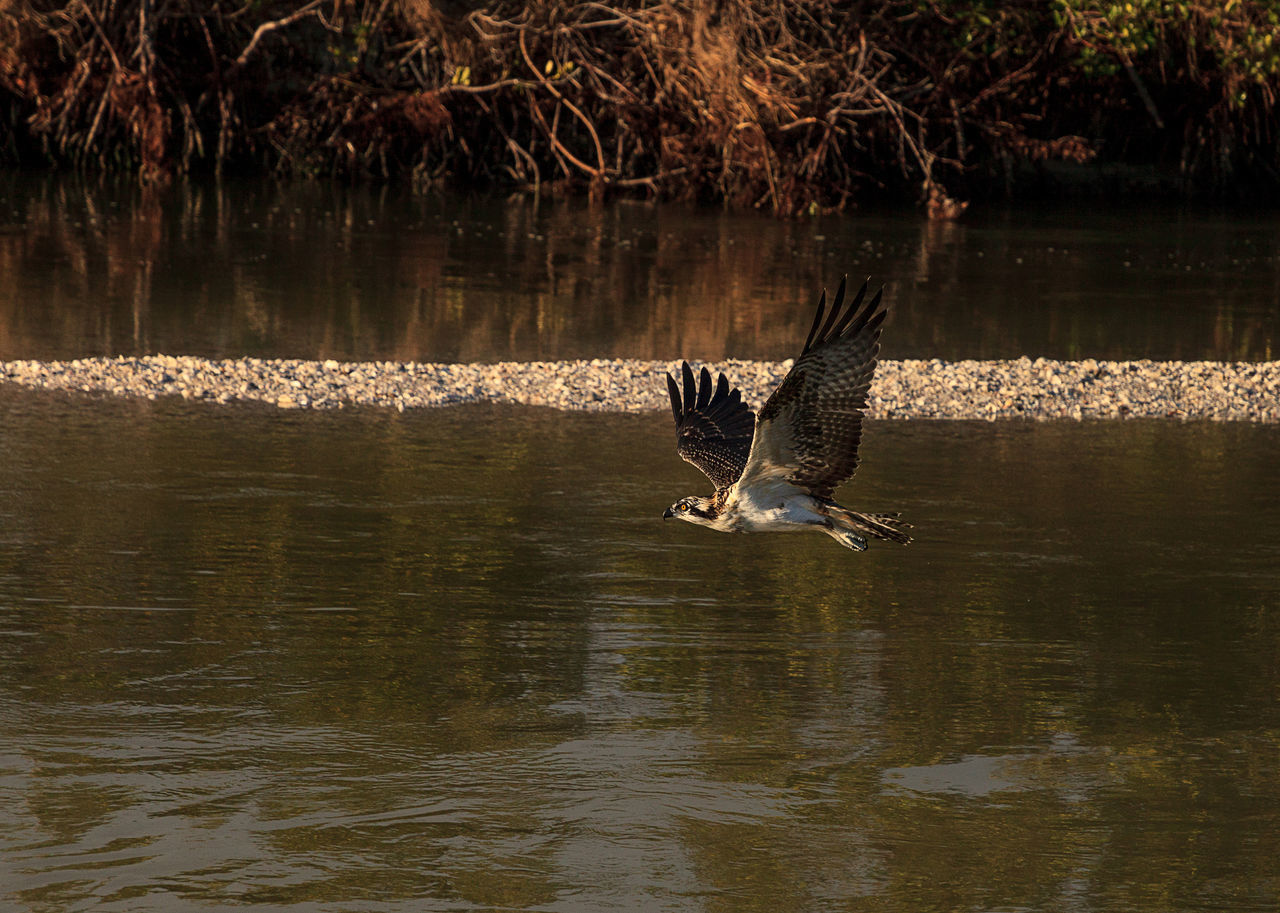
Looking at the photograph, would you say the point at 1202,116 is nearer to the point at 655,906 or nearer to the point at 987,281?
the point at 987,281

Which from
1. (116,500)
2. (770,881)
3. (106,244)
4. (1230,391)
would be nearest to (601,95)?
(106,244)

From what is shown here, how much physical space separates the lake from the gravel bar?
325mm

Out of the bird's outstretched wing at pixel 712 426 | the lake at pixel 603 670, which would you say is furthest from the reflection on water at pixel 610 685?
the bird's outstretched wing at pixel 712 426

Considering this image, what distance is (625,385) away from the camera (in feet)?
37.7

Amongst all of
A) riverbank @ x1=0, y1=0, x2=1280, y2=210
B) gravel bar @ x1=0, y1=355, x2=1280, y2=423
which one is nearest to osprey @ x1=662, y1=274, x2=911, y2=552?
gravel bar @ x1=0, y1=355, x2=1280, y2=423

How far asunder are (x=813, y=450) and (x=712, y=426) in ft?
3.80

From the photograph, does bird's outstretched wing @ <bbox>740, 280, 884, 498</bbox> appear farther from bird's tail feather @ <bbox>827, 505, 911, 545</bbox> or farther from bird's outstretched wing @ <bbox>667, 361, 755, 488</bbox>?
bird's outstretched wing @ <bbox>667, 361, 755, 488</bbox>

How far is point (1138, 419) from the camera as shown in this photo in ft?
35.8

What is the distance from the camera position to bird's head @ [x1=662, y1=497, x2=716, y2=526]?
6.74 m

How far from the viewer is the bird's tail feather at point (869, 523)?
618 cm

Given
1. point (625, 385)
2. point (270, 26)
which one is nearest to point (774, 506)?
point (625, 385)

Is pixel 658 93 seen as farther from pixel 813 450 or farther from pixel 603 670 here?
pixel 603 670

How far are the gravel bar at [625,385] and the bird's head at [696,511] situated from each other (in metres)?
4.16

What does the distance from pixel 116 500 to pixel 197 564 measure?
1.17 m
